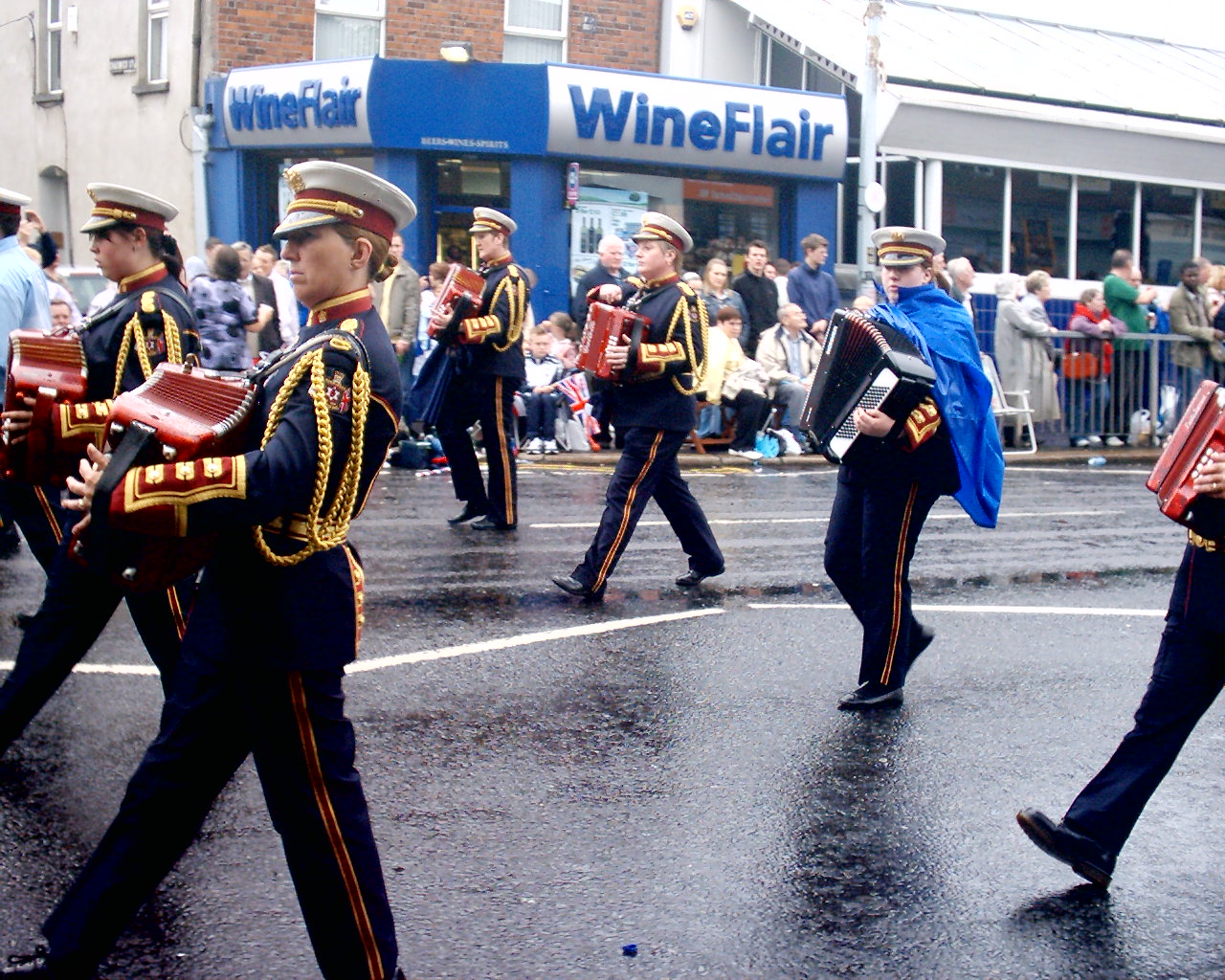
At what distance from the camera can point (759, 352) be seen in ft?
54.0

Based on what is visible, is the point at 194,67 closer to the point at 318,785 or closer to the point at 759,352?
the point at 759,352

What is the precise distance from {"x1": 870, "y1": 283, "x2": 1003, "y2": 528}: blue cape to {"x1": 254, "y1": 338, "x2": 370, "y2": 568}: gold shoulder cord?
3.29 meters

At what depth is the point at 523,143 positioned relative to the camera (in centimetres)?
2002

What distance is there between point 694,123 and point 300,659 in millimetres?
18227

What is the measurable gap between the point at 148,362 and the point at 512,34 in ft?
57.3

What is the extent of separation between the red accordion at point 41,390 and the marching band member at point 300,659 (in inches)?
67.1

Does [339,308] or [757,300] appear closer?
[339,308]

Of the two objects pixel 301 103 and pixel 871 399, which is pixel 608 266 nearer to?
pixel 301 103

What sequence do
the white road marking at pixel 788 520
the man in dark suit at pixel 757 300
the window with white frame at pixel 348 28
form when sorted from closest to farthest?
the white road marking at pixel 788 520 < the man in dark suit at pixel 757 300 < the window with white frame at pixel 348 28

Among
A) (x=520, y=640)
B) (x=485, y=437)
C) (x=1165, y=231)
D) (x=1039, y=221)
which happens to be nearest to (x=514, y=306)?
(x=485, y=437)

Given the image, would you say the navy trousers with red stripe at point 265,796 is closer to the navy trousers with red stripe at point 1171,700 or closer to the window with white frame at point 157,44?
the navy trousers with red stripe at point 1171,700

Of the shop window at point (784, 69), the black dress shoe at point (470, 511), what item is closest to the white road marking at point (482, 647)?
the black dress shoe at point (470, 511)

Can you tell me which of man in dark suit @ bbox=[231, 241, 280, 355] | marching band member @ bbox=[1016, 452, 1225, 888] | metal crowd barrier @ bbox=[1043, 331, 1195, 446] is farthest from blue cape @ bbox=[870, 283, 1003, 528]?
metal crowd barrier @ bbox=[1043, 331, 1195, 446]

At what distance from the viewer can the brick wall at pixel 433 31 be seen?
2062 cm
